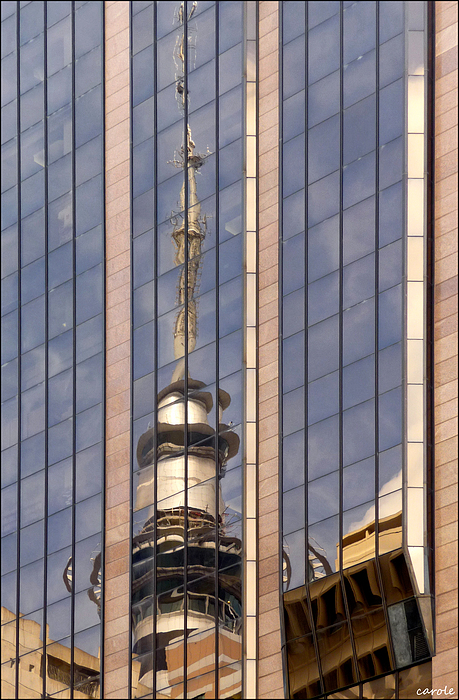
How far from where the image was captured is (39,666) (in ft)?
155

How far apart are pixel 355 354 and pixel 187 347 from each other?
8376mm

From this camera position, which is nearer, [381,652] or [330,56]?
[381,652]

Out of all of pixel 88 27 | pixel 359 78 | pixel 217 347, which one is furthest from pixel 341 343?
pixel 88 27

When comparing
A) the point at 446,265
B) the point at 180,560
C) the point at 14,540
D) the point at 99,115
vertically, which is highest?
the point at 99,115

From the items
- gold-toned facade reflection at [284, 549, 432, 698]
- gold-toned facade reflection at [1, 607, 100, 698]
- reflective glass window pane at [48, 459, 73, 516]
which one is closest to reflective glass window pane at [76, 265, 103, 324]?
reflective glass window pane at [48, 459, 73, 516]

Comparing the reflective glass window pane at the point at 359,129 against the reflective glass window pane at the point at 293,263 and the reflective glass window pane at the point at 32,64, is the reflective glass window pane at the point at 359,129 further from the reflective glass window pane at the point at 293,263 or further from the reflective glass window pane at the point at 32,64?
the reflective glass window pane at the point at 32,64

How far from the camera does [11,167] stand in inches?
2100

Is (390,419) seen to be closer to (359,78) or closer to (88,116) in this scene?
(359,78)

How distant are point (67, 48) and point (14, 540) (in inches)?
986

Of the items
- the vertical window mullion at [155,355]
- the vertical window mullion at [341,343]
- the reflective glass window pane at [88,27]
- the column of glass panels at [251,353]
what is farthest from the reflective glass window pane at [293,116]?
the reflective glass window pane at [88,27]

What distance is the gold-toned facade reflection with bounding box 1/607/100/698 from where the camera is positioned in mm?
45938

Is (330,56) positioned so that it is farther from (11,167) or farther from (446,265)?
(11,167)

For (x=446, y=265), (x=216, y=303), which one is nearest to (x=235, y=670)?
(x=216, y=303)

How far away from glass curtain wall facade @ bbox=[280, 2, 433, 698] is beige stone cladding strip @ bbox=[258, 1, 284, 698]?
0.64 metres
